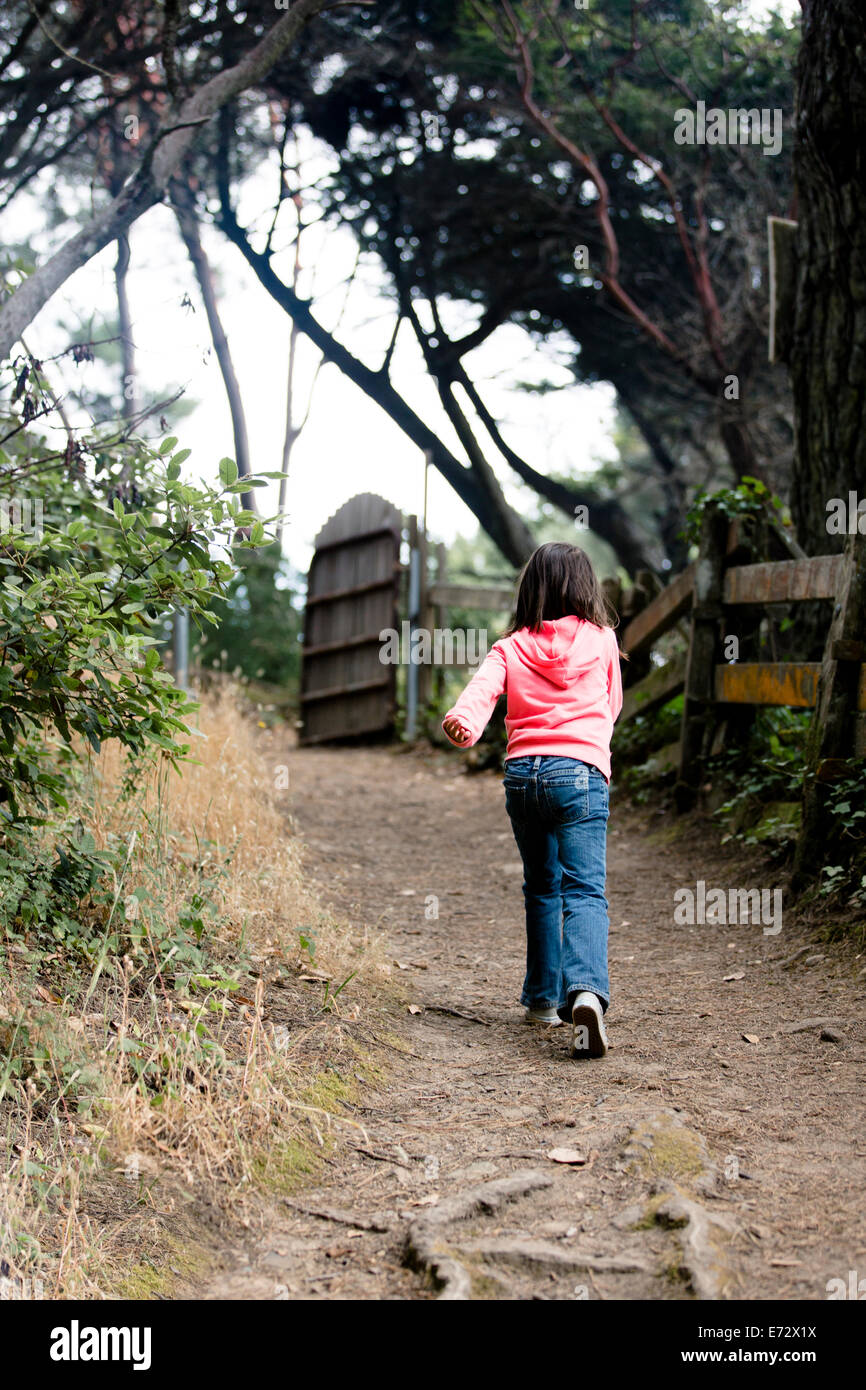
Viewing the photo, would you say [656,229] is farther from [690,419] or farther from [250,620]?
[250,620]

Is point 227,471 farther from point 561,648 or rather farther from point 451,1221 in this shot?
point 451,1221

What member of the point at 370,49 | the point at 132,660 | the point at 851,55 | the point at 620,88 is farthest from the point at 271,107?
the point at 132,660

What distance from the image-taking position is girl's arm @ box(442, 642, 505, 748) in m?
3.59

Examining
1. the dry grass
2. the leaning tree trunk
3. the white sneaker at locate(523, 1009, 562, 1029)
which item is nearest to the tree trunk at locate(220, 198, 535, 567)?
the leaning tree trunk

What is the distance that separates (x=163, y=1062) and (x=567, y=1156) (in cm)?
113

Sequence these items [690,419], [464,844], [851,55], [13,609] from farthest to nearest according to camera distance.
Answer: [690,419], [464,844], [851,55], [13,609]

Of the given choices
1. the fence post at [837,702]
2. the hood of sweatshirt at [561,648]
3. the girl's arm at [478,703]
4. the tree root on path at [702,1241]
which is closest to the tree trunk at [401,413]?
the fence post at [837,702]

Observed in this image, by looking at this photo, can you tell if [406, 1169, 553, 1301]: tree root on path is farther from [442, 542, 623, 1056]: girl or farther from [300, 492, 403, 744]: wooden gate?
[300, 492, 403, 744]: wooden gate

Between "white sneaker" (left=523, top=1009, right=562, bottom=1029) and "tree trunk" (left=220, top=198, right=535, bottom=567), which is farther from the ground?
"tree trunk" (left=220, top=198, right=535, bottom=567)

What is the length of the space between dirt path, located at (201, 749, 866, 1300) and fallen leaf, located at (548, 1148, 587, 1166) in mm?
13

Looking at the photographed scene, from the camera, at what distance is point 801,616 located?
6.54 meters

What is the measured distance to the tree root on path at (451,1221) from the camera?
7.82 ft

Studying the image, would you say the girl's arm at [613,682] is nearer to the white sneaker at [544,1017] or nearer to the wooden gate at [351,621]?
the white sneaker at [544,1017]

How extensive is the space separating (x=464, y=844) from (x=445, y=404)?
8239mm
